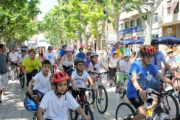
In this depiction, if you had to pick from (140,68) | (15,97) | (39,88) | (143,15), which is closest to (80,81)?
(39,88)

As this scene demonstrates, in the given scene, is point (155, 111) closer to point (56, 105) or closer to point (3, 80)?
point (56, 105)

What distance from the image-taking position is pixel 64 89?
3.42 metres

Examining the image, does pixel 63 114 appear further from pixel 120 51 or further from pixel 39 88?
pixel 120 51

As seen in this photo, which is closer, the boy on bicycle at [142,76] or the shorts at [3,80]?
the boy on bicycle at [142,76]

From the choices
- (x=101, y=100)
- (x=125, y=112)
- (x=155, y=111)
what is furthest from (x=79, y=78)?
(x=155, y=111)

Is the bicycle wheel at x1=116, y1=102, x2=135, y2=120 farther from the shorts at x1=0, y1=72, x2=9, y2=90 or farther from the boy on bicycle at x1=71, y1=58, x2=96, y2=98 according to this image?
the shorts at x1=0, y1=72, x2=9, y2=90

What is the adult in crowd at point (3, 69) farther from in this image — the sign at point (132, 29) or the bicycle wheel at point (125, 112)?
the sign at point (132, 29)

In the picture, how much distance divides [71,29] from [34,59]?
106 ft

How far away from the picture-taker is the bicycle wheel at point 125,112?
438 centimetres

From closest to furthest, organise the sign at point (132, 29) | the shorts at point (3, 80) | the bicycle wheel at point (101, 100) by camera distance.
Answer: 1. the bicycle wheel at point (101, 100)
2. the shorts at point (3, 80)
3. the sign at point (132, 29)

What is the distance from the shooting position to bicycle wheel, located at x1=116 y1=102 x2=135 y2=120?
438cm

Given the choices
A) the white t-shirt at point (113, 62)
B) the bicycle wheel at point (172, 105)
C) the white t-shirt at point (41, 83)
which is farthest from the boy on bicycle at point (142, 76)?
the white t-shirt at point (113, 62)

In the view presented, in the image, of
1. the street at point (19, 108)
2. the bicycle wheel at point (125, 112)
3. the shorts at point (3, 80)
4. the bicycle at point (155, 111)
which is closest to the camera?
the bicycle at point (155, 111)

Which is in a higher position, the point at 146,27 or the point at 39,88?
the point at 146,27
